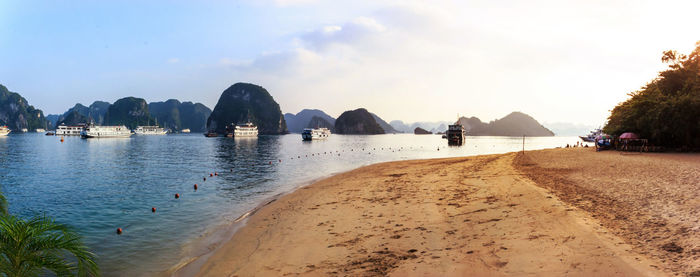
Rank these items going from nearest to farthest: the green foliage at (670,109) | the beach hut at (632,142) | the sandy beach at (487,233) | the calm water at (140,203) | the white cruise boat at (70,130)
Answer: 1. the sandy beach at (487,233)
2. the calm water at (140,203)
3. the green foliage at (670,109)
4. the beach hut at (632,142)
5. the white cruise boat at (70,130)

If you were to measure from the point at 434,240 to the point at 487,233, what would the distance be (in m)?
1.91

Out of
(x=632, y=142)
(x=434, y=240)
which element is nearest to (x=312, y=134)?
(x=632, y=142)

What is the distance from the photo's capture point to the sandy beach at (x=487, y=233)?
8.44 meters

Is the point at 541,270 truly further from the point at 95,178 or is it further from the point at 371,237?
the point at 95,178

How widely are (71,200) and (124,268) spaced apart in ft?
54.6

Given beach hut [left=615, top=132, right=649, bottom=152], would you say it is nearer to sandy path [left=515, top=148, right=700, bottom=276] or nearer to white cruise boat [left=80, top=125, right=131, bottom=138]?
sandy path [left=515, top=148, right=700, bottom=276]

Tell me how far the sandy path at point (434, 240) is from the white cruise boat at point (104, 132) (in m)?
164

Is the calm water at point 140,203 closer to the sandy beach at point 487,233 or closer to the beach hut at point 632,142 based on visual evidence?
the sandy beach at point 487,233

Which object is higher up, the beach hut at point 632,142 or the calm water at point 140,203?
the beach hut at point 632,142

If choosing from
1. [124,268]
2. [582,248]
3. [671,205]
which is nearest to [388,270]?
[582,248]

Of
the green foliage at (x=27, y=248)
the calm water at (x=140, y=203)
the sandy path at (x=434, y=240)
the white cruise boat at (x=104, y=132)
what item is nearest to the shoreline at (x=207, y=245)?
the calm water at (x=140, y=203)

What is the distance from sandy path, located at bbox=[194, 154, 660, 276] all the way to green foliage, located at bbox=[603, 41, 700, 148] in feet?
127

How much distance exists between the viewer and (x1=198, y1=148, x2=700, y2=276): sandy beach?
8.44 m

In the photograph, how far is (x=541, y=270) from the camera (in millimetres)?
7980
